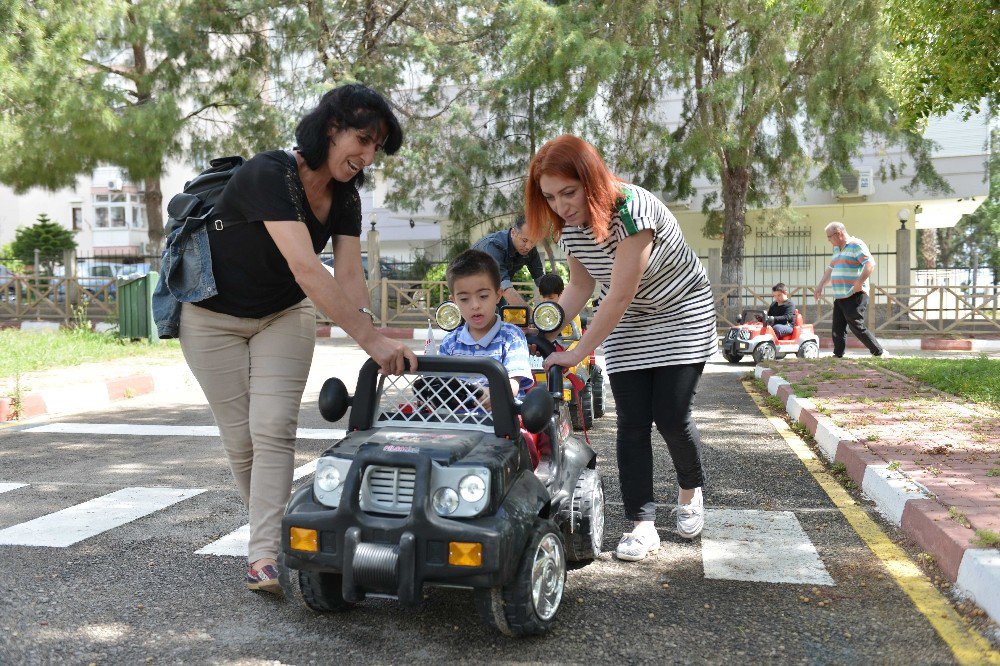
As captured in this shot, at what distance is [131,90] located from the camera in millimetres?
20734

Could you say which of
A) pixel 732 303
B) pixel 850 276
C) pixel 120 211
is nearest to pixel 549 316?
pixel 850 276

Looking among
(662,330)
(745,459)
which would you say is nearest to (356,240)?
(662,330)

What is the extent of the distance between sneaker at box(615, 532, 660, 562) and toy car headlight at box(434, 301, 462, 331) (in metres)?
1.21

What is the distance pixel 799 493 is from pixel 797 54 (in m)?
16.5

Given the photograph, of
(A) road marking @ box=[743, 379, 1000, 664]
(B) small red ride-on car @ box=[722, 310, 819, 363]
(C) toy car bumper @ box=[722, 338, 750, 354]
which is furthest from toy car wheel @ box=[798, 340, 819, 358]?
(A) road marking @ box=[743, 379, 1000, 664]

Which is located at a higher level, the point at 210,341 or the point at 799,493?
the point at 210,341

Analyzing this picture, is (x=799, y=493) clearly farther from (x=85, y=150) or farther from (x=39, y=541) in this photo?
(x=85, y=150)

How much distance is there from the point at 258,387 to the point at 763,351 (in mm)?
11173

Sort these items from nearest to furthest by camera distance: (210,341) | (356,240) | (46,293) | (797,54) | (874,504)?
1. (210,341)
2. (356,240)
3. (874,504)
4. (797,54)
5. (46,293)

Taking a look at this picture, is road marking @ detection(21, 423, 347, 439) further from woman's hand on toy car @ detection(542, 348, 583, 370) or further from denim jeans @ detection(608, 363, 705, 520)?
woman's hand on toy car @ detection(542, 348, 583, 370)

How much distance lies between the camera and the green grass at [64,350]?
466 inches

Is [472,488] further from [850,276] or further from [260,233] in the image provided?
[850,276]

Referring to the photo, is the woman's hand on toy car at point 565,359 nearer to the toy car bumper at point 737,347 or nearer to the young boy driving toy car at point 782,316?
the toy car bumper at point 737,347

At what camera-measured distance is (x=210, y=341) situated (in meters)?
3.77
